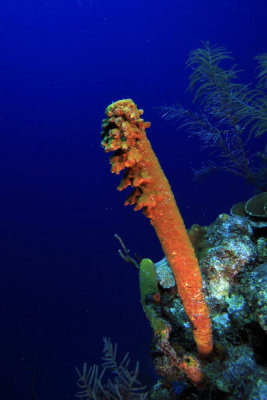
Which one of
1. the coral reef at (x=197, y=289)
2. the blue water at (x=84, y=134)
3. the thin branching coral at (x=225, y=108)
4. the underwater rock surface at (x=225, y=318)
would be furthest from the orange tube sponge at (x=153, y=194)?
the blue water at (x=84, y=134)

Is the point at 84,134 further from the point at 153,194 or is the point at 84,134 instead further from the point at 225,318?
the point at 153,194

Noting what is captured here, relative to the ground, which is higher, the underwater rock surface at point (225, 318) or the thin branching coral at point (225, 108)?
the thin branching coral at point (225, 108)

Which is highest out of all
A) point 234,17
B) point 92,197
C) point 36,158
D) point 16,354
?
point 234,17

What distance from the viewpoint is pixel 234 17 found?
60.4 m

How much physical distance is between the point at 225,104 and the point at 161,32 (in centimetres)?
7444

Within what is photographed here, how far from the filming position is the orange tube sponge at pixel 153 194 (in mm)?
1707

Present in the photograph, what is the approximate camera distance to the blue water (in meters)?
43.9

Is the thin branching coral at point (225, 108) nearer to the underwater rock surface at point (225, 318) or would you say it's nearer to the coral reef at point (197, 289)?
the coral reef at point (197, 289)

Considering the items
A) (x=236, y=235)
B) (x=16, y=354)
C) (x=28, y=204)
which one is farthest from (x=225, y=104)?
(x=28, y=204)

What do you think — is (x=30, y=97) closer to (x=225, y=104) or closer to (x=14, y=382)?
(x=14, y=382)

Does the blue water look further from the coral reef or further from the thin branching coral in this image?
the coral reef

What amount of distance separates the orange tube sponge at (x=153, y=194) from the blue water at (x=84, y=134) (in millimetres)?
34908

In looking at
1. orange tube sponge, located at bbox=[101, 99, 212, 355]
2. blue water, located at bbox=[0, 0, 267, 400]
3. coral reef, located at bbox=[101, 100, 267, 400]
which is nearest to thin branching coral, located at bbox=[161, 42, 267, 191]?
coral reef, located at bbox=[101, 100, 267, 400]

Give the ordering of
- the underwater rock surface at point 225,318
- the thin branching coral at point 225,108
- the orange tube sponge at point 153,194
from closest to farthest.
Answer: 1. the orange tube sponge at point 153,194
2. the underwater rock surface at point 225,318
3. the thin branching coral at point 225,108
